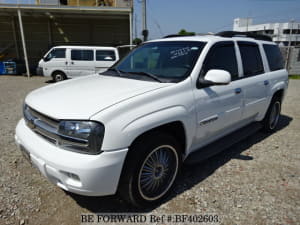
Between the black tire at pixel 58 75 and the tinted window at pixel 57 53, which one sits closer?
the tinted window at pixel 57 53

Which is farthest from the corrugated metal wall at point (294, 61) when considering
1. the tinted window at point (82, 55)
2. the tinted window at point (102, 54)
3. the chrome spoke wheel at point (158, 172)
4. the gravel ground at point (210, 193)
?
the chrome spoke wheel at point (158, 172)

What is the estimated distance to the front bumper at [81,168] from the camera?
175cm

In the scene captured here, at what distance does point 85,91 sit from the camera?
7.57 feet

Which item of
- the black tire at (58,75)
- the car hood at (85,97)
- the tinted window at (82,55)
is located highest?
the car hood at (85,97)

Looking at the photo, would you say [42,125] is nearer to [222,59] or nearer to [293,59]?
[222,59]

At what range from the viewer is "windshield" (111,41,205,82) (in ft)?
8.41

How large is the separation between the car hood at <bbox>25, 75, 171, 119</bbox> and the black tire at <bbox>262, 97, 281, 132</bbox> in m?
2.93

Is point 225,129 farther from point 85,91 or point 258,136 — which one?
point 85,91

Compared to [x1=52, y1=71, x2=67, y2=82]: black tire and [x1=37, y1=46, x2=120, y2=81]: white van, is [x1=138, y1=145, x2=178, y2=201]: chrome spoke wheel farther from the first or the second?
[x1=52, y1=71, x2=67, y2=82]: black tire

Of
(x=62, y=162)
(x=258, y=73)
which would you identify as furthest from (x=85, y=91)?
(x=258, y=73)

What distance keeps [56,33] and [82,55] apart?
24.1 ft

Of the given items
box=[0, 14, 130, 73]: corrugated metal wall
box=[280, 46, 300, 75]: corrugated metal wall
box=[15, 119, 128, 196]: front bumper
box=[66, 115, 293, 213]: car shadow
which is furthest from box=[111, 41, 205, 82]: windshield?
box=[280, 46, 300, 75]: corrugated metal wall

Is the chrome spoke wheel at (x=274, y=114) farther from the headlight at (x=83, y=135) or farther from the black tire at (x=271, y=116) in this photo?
the headlight at (x=83, y=135)

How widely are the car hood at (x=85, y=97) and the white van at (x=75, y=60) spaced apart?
8094 millimetres
